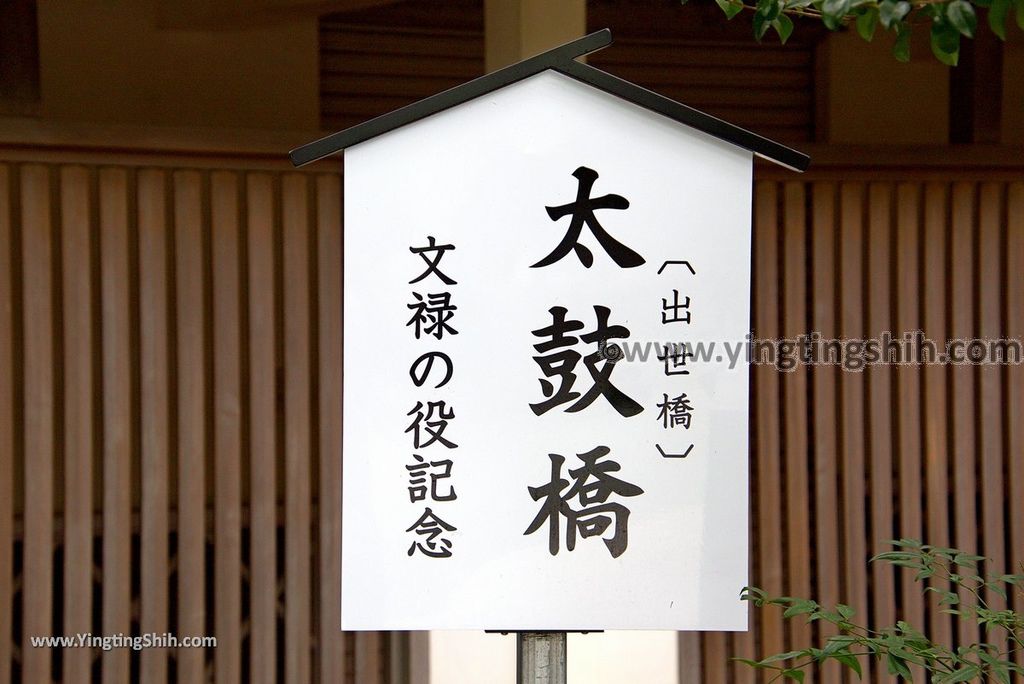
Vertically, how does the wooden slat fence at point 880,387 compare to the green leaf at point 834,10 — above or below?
below

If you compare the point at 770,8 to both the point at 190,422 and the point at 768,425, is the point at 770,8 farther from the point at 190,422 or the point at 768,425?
the point at 190,422

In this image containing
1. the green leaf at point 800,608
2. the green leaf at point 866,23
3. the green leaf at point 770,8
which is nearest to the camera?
the green leaf at point 866,23

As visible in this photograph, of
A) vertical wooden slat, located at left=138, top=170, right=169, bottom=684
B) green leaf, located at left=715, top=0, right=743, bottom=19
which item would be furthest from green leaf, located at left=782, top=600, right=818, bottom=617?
vertical wooden slat, located at left=138, top=170, right=169, bottom=684

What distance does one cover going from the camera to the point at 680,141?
7.63 feet

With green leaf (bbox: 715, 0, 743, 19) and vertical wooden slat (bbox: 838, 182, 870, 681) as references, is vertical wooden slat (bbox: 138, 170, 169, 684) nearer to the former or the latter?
green leaf (bbox: 715, 0, 743, 19)

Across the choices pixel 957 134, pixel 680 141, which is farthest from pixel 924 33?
pixel 680 141

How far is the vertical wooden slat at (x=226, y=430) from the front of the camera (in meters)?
3.43

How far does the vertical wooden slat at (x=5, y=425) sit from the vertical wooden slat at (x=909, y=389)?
3.31 metres

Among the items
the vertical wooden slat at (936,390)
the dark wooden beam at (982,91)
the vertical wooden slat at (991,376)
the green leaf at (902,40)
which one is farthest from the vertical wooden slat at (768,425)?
the green leaf at (902,40)

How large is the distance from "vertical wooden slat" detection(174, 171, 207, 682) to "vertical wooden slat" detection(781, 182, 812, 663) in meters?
2.23

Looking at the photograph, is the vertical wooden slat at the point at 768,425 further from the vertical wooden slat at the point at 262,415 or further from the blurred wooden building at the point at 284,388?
the vertical wooden slat at the point at 262,415

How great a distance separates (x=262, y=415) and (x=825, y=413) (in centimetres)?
216

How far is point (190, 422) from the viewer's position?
→ 341 centimetres

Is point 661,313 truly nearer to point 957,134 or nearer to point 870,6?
point 870,6
